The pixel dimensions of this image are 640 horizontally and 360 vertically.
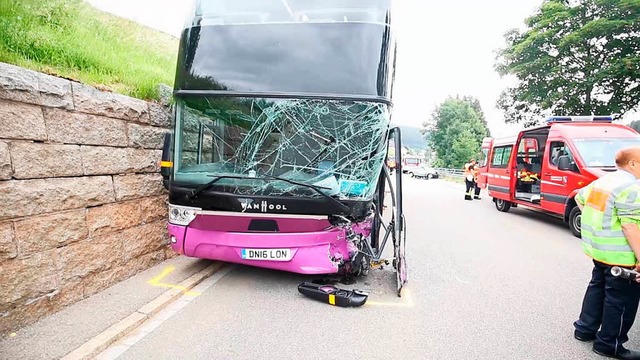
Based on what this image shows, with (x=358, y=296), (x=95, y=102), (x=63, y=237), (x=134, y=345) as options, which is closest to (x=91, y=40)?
(x=95, y=102)

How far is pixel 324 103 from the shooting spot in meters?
3.98

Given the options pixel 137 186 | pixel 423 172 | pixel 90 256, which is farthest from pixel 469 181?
pixel 423 172

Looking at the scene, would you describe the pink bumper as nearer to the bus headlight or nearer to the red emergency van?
the bus headlight

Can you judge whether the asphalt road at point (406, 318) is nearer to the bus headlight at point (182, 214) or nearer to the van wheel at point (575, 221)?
the bus headlight at point (182, 214)

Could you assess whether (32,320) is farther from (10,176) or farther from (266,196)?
(266,196)

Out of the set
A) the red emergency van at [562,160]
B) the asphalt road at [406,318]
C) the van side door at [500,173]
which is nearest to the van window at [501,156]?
the van side door at [500,173]

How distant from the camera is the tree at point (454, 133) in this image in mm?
51094

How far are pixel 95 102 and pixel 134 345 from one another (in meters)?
2.31

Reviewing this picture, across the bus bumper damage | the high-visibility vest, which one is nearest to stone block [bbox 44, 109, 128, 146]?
the bus bumper damage

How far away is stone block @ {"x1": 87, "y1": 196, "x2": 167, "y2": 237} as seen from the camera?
383cm

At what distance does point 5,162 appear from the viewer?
2.93m

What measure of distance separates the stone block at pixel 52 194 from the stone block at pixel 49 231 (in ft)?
0.21

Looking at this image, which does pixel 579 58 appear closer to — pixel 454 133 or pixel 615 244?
pixel 615 244

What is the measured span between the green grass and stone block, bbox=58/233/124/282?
161 centimetres
